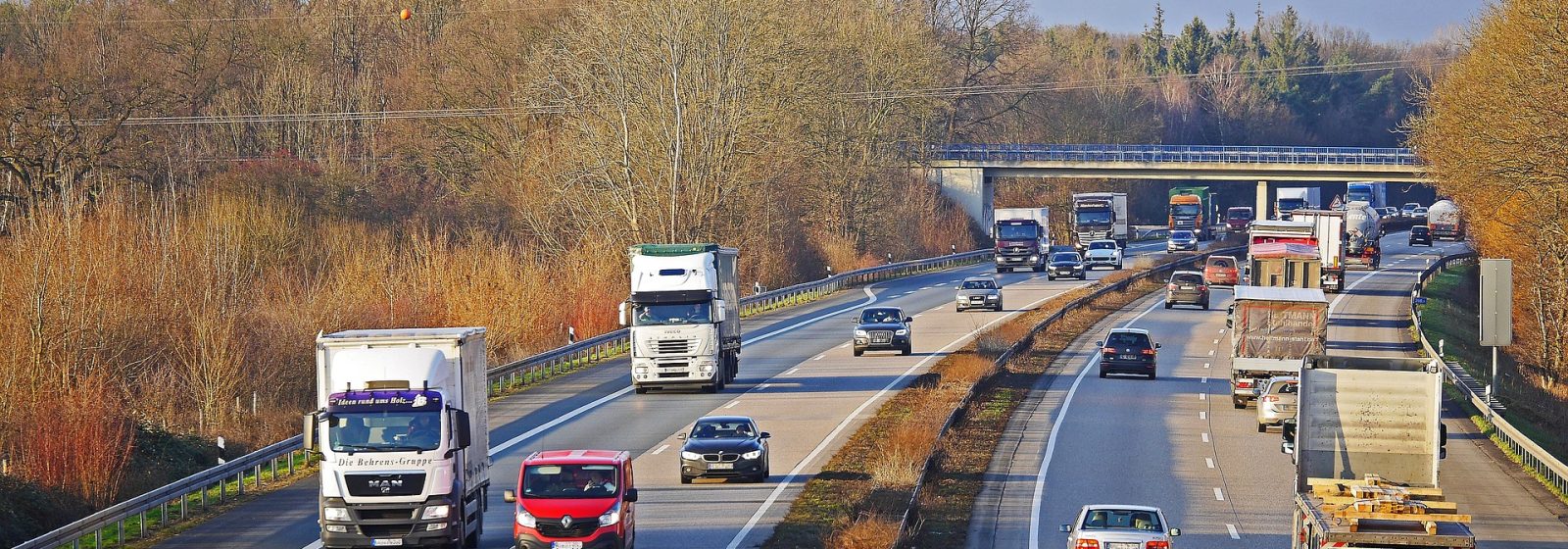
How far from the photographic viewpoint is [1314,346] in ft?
135

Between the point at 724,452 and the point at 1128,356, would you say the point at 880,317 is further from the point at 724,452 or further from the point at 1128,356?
the point at 724,452

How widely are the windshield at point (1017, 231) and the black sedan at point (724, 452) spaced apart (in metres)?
57.4

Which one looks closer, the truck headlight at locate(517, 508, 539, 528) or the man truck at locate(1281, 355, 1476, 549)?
the truck headlight at locate(517, 508, 539, 528)

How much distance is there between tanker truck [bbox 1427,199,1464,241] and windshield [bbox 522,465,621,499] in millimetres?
108302

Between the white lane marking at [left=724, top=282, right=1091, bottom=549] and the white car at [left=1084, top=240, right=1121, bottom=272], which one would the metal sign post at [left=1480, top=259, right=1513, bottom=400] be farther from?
the white car at [left=1084, top=240, right=1121, bottom=272]

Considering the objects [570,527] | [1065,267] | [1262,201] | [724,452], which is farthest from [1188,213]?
[570,527]

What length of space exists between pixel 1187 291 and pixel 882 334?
22.7 meters

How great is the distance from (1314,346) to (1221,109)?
130391 mm

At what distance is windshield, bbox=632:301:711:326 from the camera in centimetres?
3834

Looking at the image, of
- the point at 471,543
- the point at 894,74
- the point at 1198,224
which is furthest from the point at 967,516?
the point at 1198,224

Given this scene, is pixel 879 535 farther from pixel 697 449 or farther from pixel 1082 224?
pixel 1082 224

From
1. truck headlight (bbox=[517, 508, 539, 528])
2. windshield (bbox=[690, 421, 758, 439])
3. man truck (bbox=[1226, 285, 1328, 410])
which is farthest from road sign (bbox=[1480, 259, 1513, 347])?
truck headlight (bbox=[517, 508, 539, 528])

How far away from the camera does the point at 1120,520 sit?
21.2m

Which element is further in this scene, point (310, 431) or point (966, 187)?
point (966, 187)
